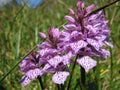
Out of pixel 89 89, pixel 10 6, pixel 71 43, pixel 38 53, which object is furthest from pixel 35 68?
pixel 10 6

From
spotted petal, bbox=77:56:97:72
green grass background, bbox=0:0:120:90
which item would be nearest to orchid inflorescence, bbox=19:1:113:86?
spotted petal, bbox=77:56:97:72

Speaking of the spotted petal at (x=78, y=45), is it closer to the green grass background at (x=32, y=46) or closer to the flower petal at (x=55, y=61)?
the flower petal at (x=55, y=61)

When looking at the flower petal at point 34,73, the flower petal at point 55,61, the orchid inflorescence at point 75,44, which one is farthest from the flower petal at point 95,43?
the flower petal at point 34,73

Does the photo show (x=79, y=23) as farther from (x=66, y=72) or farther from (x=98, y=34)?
(x=66, y=72)

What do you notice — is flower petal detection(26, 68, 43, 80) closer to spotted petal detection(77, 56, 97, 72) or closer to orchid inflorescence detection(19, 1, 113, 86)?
orchid inflorescence detection(19, 1, 113, 86)

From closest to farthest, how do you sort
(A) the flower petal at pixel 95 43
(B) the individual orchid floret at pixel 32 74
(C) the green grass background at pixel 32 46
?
(A) the flower petal at pixel 95 43 < (B) the individual orchid floret at pixel 32 74 < (C) the green grass background at pixel 32 46

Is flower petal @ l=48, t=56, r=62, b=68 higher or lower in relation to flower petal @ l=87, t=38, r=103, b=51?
higher

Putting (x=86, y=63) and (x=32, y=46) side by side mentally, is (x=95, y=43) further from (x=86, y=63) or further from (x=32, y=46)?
(x=32, y=46)

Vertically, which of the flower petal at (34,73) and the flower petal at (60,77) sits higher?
the flower petal at (34,73)

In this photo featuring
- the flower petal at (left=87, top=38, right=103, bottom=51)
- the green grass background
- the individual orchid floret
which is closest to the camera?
the flower petal at (left=87, top=38, right=103, bottom=51)
